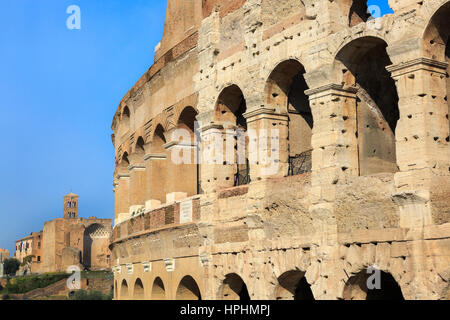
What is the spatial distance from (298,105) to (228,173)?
1959 millimetres

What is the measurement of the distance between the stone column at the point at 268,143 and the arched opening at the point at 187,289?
3.73m

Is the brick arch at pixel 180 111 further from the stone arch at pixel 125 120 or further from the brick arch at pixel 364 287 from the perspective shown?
the brick arch at pixel 364 287

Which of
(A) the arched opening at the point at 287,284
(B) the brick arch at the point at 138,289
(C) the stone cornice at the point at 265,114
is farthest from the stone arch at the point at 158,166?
(A) the arched opening at the point at 287,284

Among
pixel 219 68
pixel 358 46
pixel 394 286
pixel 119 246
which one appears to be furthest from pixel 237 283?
pixel 119 246

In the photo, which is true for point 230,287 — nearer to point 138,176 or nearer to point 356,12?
point 356,12

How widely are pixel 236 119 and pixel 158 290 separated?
4.98m

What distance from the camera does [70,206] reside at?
64688mm

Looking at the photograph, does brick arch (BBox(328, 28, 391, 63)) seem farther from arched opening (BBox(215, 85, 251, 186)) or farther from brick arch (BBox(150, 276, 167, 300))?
brick arch (BBox(150, 276, 167, 300))

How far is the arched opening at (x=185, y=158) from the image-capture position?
1530cm


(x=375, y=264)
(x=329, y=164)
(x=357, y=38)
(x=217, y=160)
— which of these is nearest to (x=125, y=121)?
(x=217, y=160)

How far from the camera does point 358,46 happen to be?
34.2 feet

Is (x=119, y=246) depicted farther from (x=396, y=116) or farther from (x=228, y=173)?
(x=396, y=116)

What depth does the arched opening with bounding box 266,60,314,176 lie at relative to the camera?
12.0 meters

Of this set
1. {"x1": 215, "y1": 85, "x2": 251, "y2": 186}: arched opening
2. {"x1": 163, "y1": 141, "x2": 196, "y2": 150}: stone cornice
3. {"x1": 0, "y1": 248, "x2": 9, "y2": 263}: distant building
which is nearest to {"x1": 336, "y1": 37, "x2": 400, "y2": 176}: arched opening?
{"x1": 215, "y1": 85, "x2": 251, "y2": 186}: arched opening
